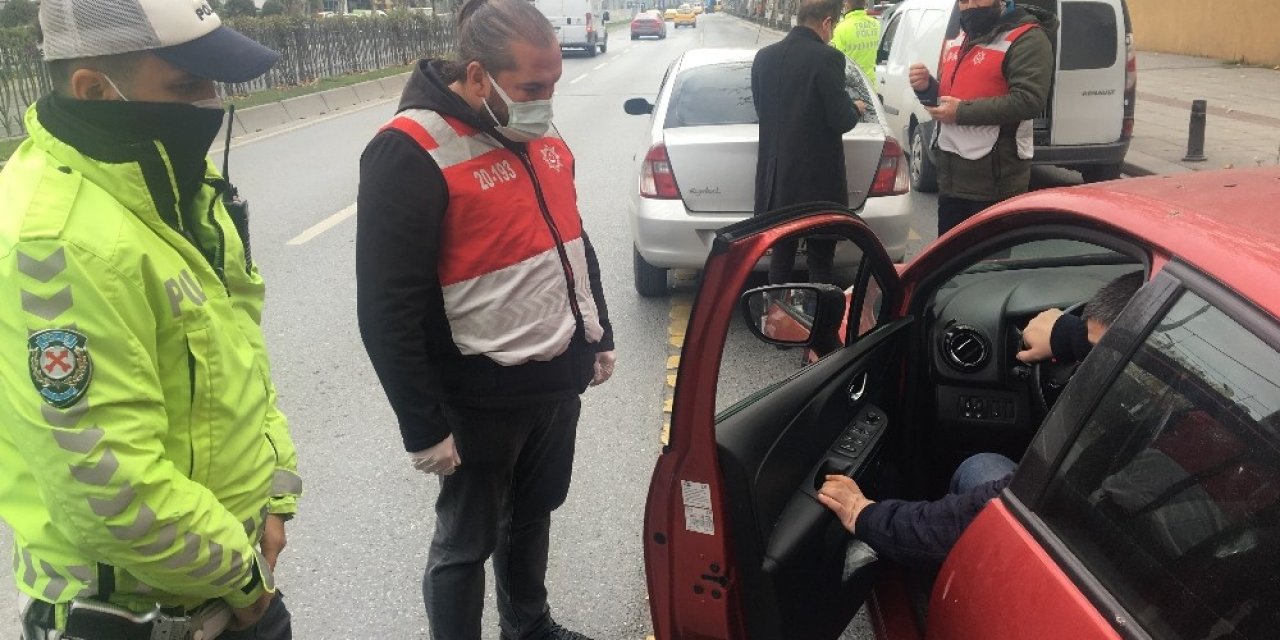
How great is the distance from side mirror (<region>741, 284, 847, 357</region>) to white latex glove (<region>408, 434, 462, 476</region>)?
2.23 feet

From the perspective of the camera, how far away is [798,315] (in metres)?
2.25

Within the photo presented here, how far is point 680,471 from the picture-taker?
178cm

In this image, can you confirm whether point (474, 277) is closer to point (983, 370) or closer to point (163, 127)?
point (163, 127)

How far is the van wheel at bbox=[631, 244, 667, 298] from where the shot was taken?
559 centimetres

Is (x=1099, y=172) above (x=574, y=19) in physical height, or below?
below

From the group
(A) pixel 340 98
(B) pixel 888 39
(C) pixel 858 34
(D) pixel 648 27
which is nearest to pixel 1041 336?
(C) pixel 858 34

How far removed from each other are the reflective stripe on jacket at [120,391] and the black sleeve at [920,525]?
3.85 feet

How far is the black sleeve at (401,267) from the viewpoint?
71.7 inches

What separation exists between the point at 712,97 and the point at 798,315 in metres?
3.37

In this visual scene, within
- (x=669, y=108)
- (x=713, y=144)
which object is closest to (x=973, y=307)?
(x=713, y=144)

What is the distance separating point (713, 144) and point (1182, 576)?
3837mm

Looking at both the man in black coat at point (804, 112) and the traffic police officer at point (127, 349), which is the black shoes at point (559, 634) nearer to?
the traffic police officer at point (127, 349)

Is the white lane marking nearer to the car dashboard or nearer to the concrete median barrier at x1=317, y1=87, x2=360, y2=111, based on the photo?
the car dashboard

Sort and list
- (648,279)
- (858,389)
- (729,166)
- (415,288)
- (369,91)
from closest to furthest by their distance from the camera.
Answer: (415,288), (858,389), (729,166), (648,279), (369,91)
